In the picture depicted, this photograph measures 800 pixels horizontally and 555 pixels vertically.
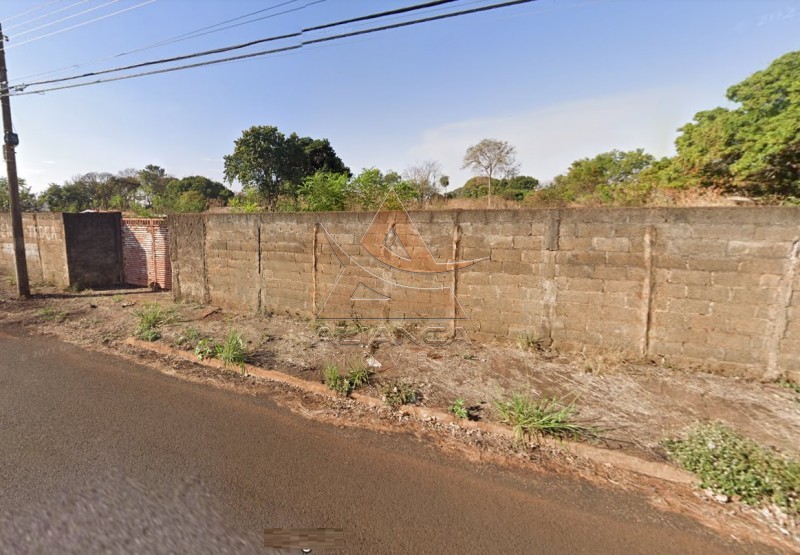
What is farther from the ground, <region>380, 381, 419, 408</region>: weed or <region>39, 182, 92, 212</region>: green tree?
<region>39, 182, 92, 212</region>: green tree

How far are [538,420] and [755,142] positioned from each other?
324 inches

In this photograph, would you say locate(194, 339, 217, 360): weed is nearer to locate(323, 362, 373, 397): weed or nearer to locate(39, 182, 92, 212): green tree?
locate(323, 362, 373, 397): weed

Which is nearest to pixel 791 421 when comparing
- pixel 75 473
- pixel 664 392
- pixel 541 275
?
pixel 664 392

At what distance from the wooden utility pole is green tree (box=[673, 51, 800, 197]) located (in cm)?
1670

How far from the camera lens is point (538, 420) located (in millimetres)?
3121

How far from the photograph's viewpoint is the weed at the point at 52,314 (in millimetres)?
7109

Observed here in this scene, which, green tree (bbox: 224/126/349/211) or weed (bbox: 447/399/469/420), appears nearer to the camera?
weed (bbox: 447/399/469/420)

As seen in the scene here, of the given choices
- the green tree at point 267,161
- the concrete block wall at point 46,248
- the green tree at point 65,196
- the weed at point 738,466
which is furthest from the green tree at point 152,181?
the weed at point 738,466

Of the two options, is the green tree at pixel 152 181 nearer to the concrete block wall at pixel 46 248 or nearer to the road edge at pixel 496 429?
the concrete block wall at pixel 46 248

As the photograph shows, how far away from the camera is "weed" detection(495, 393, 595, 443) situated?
10.1 ft

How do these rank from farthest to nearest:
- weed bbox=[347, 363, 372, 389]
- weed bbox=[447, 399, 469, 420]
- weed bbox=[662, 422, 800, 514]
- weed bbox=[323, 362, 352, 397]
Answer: weed bbox=[347, 363, 372, 389] → weed bbox=[323, 362, 352, 397] → weed bbox=[447, 399, 469, 420] → weed bbox=[662, 422, 800, 514]

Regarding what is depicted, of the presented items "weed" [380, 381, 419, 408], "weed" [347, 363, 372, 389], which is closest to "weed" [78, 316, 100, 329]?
"weed" [347, 363, 372, 389]

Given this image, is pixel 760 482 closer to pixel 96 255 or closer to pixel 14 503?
pixel 14 503

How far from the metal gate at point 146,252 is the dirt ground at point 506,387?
335 cm
